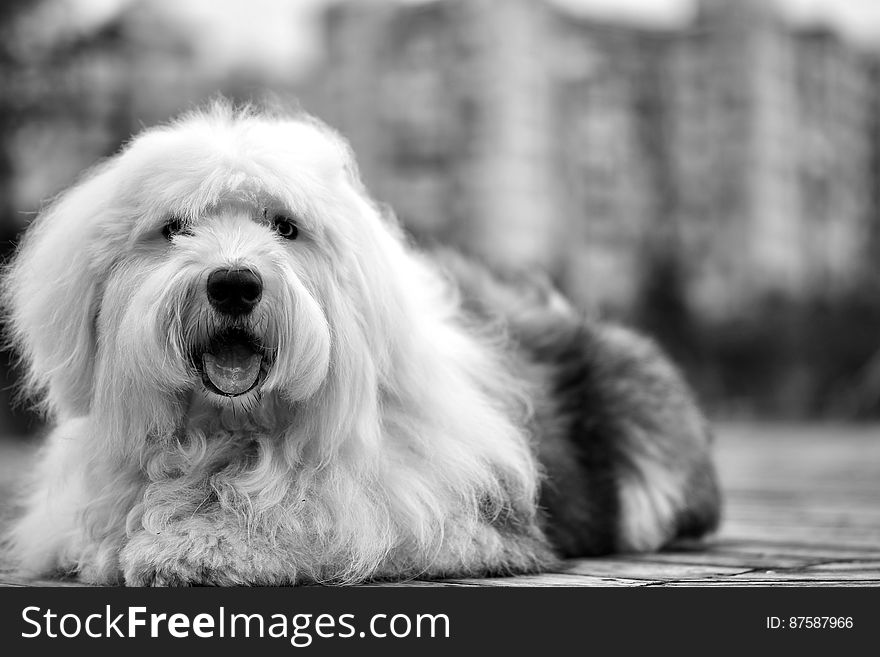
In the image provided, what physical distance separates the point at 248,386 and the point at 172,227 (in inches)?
22.0

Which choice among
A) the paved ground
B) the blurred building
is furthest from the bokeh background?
the paved ground

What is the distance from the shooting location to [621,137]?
64375mm

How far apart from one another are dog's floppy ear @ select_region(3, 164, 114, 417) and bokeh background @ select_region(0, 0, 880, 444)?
2212 cm

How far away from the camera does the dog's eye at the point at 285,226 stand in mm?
3979

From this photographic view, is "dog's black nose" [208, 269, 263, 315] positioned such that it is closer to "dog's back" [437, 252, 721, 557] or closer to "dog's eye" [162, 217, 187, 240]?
"dog's eye" [162, 217, 187, 240]

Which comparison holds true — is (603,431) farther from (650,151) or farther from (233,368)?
(650,151)

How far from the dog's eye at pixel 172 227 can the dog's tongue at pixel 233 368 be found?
0.41 metres

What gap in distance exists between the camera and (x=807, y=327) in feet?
136

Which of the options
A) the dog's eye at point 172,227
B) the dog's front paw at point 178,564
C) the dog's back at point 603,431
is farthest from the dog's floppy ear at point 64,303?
the dog's back at point 603,431

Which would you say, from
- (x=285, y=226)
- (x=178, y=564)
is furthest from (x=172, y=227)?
(x=178, y=564)

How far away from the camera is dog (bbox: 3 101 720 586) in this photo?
3771 millimetres
